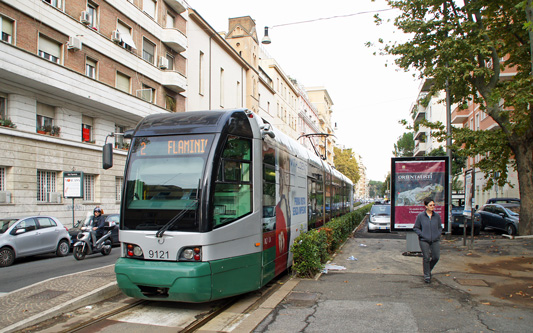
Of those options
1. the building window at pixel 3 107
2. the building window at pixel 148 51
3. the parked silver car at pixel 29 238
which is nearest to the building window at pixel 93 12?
the building window at pixel 148 51

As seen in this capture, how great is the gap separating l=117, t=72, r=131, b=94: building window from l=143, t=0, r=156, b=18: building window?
492cm

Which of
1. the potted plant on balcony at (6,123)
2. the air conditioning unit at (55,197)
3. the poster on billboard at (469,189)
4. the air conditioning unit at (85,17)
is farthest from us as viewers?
the air conditioning unit at (85,17)

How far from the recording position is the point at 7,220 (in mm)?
13414

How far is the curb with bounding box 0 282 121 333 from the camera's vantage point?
5.53 metres

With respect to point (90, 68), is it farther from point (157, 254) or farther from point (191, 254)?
point (191, 254)

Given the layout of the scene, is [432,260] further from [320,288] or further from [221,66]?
[221,66]

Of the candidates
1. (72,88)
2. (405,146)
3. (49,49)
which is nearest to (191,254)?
(72,88)

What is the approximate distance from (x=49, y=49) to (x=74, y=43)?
4.10ft

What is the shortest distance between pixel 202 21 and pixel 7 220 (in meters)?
24.2

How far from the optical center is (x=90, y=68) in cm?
2291

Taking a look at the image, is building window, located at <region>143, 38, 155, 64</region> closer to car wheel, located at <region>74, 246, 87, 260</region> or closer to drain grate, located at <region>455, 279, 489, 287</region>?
car wheel, located at <region>74, 246, 87, 260</region>

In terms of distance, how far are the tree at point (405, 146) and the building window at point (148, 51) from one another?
203 feet

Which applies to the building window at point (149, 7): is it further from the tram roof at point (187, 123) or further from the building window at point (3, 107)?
the tram roof at point (187, 123)

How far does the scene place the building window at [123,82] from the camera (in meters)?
25.0
